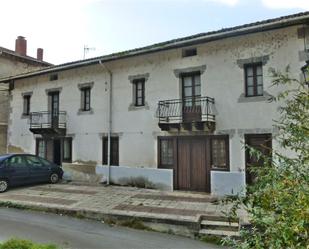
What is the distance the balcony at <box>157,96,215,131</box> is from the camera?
11.5 meters

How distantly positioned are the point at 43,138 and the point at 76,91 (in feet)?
11.4

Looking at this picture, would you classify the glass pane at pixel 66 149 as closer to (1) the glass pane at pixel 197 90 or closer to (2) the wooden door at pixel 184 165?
(2) the wooden door at pixel 184 165

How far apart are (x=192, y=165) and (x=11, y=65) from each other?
15.7 meters

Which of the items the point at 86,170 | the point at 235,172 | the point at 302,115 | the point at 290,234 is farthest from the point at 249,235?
the point at 86,170

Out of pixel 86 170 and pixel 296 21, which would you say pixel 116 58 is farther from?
pixel 296 21

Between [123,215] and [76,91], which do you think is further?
[76,91]

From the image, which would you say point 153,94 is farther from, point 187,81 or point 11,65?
point 11,65

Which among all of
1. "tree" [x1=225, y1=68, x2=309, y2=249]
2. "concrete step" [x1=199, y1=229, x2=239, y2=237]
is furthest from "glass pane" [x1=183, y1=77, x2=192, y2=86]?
"tree" [x1=225, y1=68, x2=309, y2=249]

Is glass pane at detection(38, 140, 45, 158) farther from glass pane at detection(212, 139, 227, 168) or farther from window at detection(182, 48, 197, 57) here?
glass pane at detection(212, 139, 227, 168)

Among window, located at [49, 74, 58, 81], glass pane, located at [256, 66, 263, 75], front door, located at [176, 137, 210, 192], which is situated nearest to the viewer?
glass pane, located at [256, 66, 263, 75]

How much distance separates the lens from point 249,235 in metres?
2.44

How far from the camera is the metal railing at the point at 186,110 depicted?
1163 centimetres

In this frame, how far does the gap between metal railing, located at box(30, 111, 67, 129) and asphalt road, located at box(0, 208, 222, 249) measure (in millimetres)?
7337

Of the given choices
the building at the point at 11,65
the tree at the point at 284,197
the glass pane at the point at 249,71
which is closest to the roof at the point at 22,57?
the building at the point at 11,65
